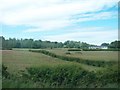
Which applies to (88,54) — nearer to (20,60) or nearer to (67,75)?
(20,60)

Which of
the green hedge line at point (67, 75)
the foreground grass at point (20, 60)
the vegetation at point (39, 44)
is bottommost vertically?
the green hedge line at point (67, 75)

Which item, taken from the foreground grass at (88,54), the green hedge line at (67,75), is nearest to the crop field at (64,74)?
the green hedge line at (67,75)

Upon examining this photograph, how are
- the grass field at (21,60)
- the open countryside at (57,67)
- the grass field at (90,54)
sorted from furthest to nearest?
the grass field at (90,54) < the grass field at (21,60) < the open countryside at (57,67)

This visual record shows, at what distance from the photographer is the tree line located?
18438 mm

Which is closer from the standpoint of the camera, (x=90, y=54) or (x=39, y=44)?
(x=39, y=44)

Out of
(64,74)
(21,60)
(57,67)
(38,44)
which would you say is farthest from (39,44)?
(64,74)

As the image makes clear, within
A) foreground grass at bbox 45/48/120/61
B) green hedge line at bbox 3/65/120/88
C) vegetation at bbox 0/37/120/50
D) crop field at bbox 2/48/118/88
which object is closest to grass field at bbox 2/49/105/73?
crop field at bbox 2/48/118/88

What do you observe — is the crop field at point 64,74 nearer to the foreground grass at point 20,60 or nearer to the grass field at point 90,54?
the foreground grass at point 20,60

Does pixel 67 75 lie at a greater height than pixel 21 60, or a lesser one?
lesser

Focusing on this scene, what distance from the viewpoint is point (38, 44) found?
22.9 m

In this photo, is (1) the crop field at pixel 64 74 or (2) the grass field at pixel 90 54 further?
(2) the grass field at pixel 90 54

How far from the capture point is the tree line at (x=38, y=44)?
1844 cm

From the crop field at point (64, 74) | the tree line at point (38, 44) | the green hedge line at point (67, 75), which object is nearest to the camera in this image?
the crop field at point (64, 74)

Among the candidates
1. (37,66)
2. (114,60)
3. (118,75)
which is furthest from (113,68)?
(37,66)
